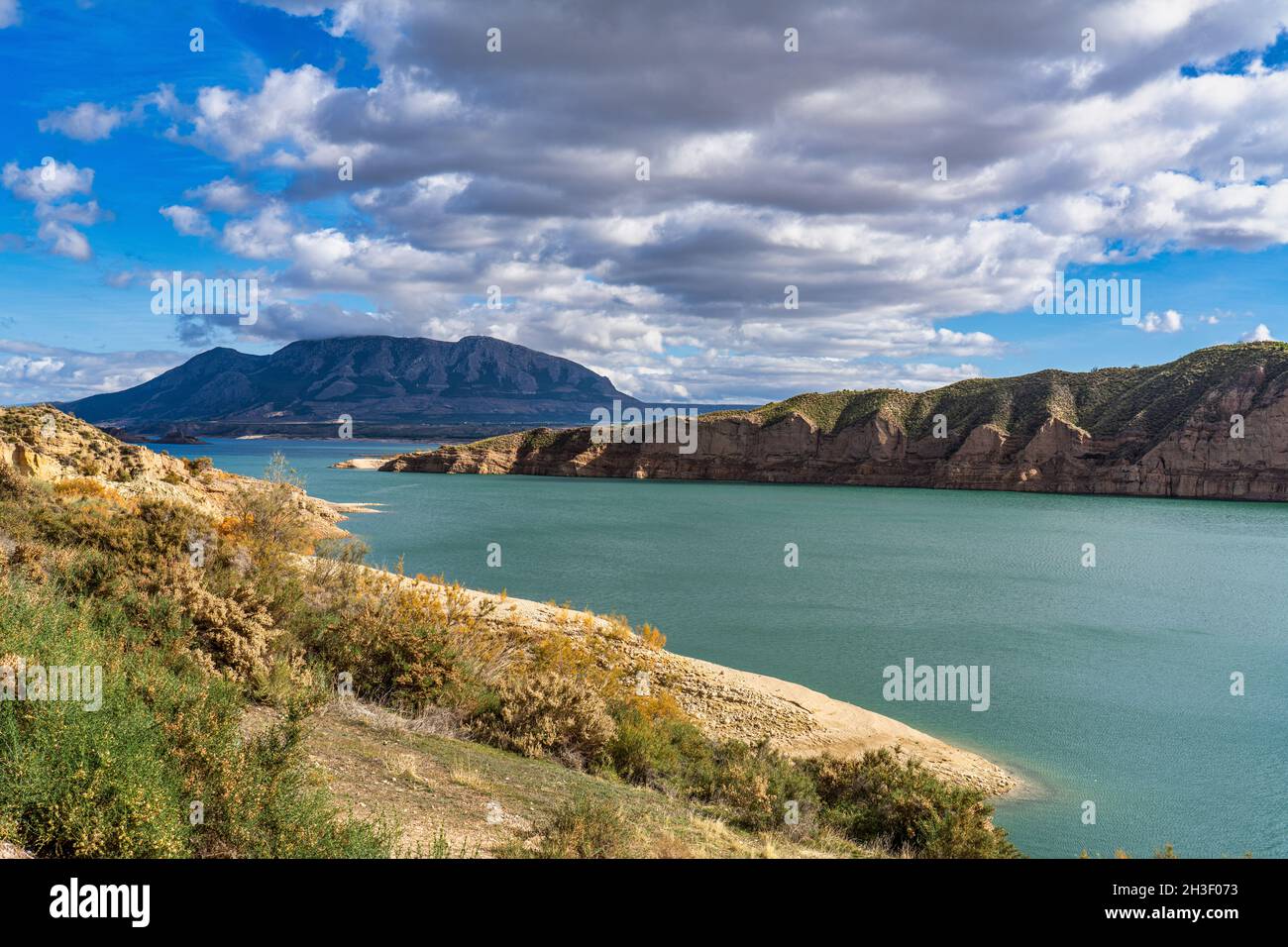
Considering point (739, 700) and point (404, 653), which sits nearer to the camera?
point (404, 653)

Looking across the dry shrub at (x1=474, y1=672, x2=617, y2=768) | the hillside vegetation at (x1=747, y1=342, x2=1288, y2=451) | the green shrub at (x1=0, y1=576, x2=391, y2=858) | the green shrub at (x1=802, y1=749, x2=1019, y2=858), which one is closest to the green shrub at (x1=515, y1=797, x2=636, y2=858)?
the green shrub at (x1=0, y1=576, x2=391, y2=858)

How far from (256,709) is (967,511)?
69.4 metres

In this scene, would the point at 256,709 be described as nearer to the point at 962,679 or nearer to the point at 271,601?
the point at 271,601

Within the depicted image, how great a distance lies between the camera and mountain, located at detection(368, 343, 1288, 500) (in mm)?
81688

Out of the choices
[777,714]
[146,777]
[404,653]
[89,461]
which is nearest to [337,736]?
[404,653]

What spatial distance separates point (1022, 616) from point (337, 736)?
1038 inches

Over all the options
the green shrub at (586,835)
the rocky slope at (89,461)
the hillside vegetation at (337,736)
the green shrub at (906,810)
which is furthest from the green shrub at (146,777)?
the rocky slope at (89,461)

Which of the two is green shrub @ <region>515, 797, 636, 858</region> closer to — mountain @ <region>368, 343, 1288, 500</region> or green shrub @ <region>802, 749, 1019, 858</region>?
green shrub @ <region>802, 749, 1019, 858</region>

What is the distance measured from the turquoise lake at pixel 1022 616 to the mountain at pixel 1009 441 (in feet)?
54.1

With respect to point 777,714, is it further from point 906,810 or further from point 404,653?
point 404,653

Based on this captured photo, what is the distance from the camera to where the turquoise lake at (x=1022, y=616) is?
13977mm

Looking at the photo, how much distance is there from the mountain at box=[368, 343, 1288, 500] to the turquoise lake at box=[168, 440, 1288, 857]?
54.1 ft

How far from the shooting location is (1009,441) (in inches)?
3765
